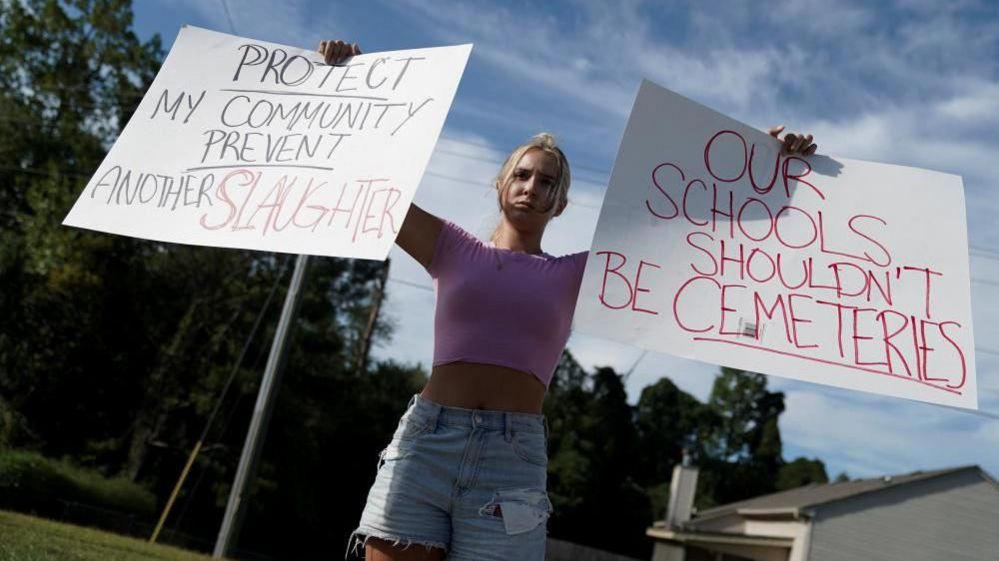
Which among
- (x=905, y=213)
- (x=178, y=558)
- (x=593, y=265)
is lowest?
(x=178, y=558)

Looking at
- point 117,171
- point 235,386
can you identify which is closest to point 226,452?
point 235,386

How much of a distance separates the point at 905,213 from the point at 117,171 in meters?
2.69

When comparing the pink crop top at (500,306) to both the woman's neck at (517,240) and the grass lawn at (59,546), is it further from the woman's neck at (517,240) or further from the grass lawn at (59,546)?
the grass lawn at (59,546)

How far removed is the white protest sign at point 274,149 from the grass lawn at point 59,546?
7.33ft

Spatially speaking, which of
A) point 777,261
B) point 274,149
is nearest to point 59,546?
point 274,149

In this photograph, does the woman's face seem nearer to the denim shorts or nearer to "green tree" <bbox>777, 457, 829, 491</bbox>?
the denim shorts

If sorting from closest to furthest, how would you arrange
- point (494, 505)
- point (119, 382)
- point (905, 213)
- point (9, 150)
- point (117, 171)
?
point (494, 505), point (905, 213), point (117, 171), point (9, 150), point (119, 382)

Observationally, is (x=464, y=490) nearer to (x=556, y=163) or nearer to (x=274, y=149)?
(x=556, y=163)

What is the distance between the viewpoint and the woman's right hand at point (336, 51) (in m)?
3.38

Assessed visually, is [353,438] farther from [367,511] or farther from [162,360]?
[367,511]

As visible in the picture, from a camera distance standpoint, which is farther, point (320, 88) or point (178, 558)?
point (178, 558)

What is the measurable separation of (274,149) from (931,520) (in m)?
17.8

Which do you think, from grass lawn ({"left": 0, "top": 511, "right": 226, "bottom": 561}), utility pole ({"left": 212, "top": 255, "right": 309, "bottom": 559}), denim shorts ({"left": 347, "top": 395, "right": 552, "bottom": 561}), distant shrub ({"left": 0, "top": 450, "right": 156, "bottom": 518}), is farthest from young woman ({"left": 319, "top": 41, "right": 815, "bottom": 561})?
distant shrub ({"left": 0, "top": 450, "right": 156, "bottom": 518})

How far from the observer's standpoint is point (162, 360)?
26.3 metres
